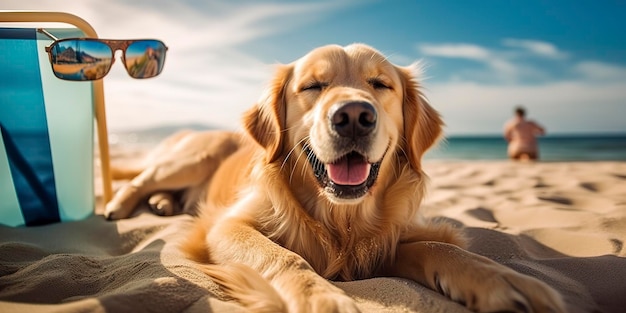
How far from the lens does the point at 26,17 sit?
2650mm

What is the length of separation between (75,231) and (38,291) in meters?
1.31

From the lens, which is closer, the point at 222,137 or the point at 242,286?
the point at 242,286

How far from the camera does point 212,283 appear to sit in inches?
74.4

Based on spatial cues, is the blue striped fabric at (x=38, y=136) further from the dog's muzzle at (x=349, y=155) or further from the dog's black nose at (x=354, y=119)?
the dog's black nose at (x=354, y=119)

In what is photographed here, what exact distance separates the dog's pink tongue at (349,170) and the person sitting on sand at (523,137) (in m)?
10.2

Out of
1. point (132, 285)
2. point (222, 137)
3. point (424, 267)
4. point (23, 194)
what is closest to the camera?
point (132, 285)

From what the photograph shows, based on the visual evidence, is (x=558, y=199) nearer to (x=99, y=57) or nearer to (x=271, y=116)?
(x=271, y=116)

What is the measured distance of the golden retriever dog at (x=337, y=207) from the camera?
1.72 meters

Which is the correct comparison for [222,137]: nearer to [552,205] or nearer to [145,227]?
[145,227]

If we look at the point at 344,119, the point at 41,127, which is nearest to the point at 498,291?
the point at 344,119

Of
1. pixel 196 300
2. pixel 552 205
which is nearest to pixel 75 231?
pixel 196 300

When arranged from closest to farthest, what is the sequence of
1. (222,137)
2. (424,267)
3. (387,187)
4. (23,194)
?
(424,267) → (387,187) → (23,194) → (222,137)

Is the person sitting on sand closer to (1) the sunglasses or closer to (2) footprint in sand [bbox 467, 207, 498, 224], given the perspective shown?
(2) footprint in sand [bbox 467, 207, 498, 224]

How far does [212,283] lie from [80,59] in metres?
1.77
